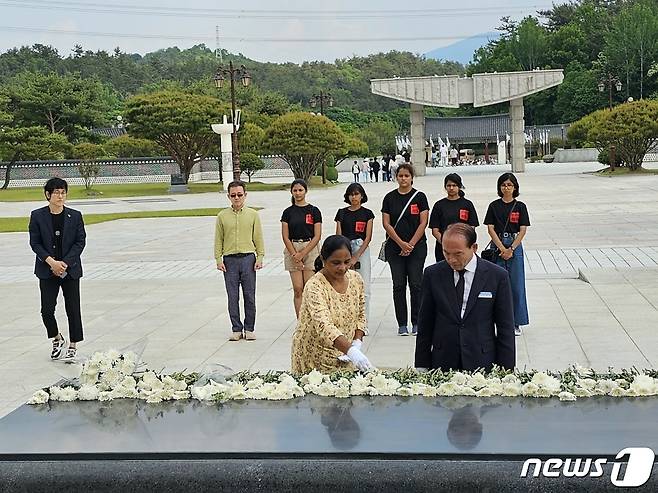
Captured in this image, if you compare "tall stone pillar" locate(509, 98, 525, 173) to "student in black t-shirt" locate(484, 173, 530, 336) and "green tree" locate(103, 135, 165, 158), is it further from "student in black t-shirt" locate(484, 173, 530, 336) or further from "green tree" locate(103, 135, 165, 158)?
"student in black t-shirt" locate(484, 173, 530, 336)

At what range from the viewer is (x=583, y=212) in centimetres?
2283

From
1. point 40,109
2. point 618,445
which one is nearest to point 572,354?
point 618,445

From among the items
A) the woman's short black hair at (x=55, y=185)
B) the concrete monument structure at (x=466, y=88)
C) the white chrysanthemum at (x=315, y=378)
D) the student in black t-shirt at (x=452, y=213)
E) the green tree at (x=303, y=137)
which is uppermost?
the concrete monument structure at (x=466, y=88)

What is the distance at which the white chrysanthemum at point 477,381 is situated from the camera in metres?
4.20

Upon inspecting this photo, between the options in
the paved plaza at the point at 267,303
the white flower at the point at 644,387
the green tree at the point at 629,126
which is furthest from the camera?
the green tree at the point at 629,126

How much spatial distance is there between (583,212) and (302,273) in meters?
15.1

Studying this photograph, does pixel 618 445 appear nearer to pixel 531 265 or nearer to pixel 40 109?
pixel 531 265

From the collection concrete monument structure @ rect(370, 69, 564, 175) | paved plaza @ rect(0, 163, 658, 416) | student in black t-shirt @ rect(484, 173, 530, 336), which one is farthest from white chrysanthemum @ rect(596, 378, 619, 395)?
concrete monument structure @ rect(370, 69, 564, 175)

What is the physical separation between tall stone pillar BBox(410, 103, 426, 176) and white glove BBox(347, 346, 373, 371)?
45514 millimetres

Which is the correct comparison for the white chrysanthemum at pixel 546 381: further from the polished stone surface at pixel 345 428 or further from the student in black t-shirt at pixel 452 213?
the student in black t-shirt at pixel 452 213

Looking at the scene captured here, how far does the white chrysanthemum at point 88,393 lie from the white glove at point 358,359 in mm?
1324

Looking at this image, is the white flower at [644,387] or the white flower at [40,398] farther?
the white flower at [40,398]

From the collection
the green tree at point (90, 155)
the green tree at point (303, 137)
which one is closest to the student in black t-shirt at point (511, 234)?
the green tree at point (303, 137)

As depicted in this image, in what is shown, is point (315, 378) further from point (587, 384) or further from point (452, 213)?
point (452, 213)
